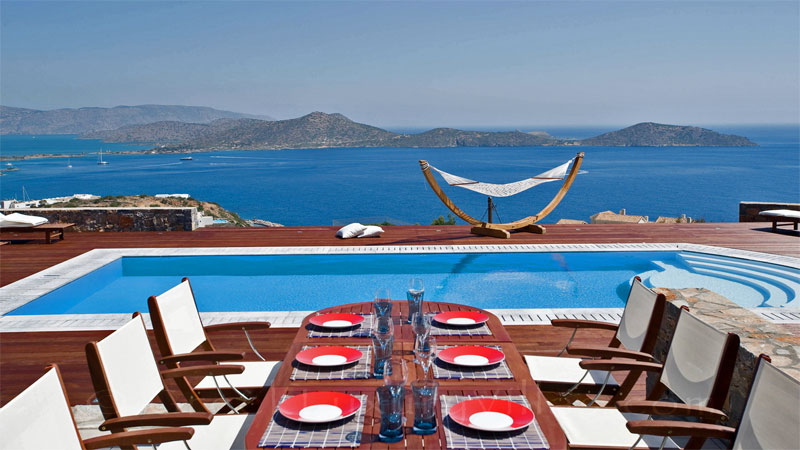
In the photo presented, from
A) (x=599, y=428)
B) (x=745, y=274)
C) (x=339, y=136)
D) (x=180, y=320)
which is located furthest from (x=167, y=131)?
(x=599, y=428)

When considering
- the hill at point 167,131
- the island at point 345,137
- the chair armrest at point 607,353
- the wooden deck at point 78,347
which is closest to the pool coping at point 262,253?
the wooden deck at point 78,347

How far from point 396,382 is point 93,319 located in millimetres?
4215

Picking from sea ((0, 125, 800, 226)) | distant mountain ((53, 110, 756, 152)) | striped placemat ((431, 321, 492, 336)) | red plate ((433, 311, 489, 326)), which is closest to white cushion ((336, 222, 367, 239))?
red plate ((433, 311, 489, 326))

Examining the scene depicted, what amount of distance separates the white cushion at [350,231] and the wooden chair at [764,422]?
6739 millimetres

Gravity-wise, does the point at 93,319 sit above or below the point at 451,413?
below

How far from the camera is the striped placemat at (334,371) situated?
7.26 feet

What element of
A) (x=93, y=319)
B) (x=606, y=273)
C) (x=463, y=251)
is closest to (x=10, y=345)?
(x=93, y=319)

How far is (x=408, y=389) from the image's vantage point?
6.81 feet

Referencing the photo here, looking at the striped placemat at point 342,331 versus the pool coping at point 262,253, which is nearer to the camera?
the striped placemat at point 342,331

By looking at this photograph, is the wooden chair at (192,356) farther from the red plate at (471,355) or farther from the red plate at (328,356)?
the red plate at (471,355)

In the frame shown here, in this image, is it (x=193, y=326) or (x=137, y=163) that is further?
(x=137, y=163)

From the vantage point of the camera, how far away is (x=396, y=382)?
174cm

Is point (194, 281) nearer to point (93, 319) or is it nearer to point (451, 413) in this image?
point (93, 319)

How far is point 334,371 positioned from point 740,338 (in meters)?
1.83
